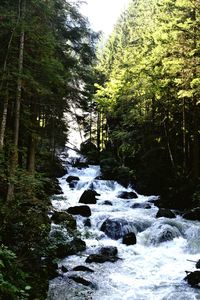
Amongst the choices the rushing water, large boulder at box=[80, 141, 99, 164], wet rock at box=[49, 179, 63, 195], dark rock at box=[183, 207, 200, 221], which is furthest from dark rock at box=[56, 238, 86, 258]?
large boulder at box=[80, 141, 99, 164]

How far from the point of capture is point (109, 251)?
14.5 m

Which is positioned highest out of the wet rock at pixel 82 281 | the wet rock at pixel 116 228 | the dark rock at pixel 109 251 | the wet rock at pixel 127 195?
the wet rock at pixel 127 195

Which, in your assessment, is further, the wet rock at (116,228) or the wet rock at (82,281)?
the wet rock at (116,228)

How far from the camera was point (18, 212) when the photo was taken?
1038 centimetres

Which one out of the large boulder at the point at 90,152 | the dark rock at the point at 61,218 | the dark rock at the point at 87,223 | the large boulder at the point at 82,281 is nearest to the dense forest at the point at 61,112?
the large boulder at the point at 82,281

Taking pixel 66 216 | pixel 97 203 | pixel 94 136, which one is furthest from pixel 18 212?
pixel 94 136

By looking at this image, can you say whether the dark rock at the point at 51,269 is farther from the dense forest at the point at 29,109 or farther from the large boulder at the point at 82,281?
the dense forest at the point at 29,109

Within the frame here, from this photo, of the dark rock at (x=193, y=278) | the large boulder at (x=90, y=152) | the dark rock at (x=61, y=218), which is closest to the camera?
the dark rock at (x=193, y=278)

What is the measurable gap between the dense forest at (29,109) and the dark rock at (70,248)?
112cm

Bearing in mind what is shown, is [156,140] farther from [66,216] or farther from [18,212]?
[18,212]

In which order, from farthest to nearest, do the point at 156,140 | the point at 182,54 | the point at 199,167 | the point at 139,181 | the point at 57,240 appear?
1. the point at 139,181
2. the point at 156,140
3. the point at 199,167
4. the point at 182,54
5. the point at 57,240

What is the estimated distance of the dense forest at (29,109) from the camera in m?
9.73

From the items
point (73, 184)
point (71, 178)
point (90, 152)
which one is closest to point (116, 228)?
point (73, 184)

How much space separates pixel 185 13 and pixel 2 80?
45.8 ft
